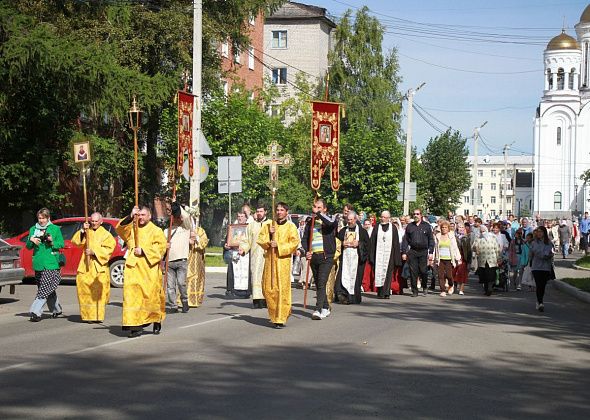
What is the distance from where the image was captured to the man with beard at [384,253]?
22.2 m

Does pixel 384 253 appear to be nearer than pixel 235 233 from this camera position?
No

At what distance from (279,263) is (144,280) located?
2380 mm

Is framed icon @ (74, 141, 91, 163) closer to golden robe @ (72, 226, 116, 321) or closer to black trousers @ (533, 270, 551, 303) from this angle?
golden robe @ (72, 226, 116, 321)

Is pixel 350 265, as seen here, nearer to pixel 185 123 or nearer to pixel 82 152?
pixel 82 152

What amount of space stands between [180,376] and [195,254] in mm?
8535

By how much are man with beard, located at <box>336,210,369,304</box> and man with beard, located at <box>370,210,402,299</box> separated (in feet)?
5.98

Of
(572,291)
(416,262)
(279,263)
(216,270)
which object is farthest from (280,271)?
(216,270)

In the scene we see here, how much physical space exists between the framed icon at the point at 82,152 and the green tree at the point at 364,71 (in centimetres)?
4734

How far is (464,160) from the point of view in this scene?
78250 mm

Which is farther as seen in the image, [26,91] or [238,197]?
[238,197]

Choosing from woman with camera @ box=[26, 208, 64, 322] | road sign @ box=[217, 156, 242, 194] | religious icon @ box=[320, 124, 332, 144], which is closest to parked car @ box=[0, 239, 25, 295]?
woman with camera @ box=[26, 208, 64, 322]

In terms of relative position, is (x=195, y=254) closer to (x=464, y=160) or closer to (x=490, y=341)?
(x=490, y=341)

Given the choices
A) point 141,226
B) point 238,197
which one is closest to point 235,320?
point 141,226

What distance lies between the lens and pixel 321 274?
16.5 m
